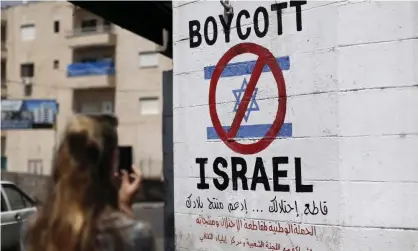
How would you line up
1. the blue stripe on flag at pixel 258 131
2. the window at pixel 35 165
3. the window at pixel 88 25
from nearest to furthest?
the blue stripe on flag at pixel 258 131 → the window at pixel 35 165 → the window at pixel 88 25

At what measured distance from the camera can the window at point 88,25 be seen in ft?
117

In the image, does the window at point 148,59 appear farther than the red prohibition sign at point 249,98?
Yes

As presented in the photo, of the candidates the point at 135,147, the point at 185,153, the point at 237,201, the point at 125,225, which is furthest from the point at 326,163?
the point at 135,147

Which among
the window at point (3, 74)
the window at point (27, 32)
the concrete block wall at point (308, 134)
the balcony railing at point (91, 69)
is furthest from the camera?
the window at point (27, 32)

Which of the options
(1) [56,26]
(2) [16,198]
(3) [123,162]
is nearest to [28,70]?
(1) [56,26]

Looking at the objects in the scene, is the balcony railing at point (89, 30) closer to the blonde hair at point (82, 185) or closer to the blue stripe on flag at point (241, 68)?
the blue stripe on flag at point (241, 68)

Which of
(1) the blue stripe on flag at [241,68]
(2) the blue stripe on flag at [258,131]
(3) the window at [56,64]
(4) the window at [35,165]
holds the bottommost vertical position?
(4) the window at [35,165]

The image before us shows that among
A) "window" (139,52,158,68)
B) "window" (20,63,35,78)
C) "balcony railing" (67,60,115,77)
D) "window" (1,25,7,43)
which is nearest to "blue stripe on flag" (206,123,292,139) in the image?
"window" (139,52,158,68)

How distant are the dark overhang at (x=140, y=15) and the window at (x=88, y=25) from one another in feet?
93.4

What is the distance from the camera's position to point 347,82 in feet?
10.9

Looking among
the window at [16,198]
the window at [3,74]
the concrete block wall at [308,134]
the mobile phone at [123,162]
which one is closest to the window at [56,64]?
the window at [3,74]

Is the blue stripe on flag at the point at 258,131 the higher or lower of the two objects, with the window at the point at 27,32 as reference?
lower

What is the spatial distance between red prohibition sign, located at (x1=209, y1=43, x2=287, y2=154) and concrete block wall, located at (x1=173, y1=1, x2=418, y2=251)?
0.03m

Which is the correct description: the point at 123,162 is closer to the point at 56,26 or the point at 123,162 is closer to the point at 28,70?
the point at 56,26
